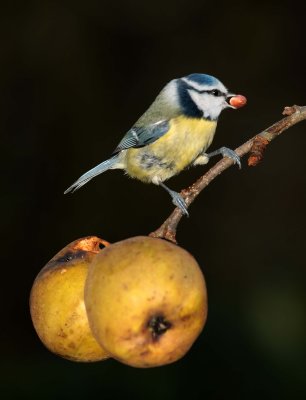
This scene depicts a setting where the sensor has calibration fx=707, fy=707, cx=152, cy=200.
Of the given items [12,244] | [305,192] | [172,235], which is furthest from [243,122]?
[172,235]

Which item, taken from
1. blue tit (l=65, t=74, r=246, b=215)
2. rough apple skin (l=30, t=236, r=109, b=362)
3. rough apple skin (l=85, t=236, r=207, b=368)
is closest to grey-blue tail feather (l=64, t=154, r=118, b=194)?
blue tit (l=65, t=74, r=246, b=215)

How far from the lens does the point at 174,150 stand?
2486 mm

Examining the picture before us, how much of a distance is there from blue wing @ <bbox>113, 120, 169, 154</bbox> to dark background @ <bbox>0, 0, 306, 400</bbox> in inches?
72.2

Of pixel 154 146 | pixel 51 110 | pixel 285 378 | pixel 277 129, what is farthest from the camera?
pixel 51 110

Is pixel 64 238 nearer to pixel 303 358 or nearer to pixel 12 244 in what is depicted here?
pixel 12 244

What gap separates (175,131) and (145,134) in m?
0.11

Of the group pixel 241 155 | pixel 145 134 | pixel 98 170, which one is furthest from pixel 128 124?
pixel 241 155

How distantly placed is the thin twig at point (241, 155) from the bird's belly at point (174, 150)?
0.73 meters

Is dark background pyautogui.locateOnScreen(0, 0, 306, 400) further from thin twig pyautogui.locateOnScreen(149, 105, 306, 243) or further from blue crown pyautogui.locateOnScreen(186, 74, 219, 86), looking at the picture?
thin twig pyautogui.locateOnScreen(149, 105, 306, 243)

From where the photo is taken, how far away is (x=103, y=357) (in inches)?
56.9

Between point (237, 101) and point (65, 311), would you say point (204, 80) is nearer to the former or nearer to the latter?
point (237, 101)

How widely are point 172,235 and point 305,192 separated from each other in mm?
3377

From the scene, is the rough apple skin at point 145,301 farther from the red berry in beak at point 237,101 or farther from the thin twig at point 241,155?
the red berry in beak at point 237,101

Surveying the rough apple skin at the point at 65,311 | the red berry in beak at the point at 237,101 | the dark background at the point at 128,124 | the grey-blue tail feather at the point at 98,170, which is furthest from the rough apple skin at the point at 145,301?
the dark background at the point at 128,124
